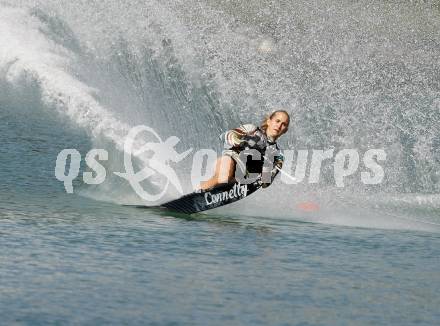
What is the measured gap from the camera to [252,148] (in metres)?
14.9

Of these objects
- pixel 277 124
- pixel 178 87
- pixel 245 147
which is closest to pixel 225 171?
pixel 245 147

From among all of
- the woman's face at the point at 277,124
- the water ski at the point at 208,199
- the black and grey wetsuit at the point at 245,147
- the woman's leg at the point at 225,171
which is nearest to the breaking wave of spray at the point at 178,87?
the water ski at the point at 208,199

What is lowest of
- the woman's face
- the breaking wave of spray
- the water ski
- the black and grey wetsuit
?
the water ski

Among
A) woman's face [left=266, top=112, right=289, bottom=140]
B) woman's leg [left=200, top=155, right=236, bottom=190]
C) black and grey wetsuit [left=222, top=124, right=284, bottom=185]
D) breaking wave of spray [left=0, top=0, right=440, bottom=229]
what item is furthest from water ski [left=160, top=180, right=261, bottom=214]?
breaking wave of spray [left=0, top=0, right=440, bottom=229]

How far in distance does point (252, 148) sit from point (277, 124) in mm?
507

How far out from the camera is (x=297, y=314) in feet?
31.0

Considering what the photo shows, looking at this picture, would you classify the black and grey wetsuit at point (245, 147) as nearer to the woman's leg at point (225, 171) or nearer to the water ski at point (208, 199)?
the woman's leg at point (225, 171)

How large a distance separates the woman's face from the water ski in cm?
86

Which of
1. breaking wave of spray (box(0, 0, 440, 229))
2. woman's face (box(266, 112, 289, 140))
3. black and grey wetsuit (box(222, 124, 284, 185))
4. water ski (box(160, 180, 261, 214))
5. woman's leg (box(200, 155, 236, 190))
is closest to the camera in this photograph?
black and grey wetsuit (box(222, 124, 284, 185))

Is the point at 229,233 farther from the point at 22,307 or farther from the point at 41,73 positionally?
the point at 41,73

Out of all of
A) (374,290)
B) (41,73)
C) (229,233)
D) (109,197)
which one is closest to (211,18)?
(41,73)

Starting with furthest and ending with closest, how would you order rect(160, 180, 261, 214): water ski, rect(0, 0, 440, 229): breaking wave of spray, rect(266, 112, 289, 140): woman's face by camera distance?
rect(0, 0, 440, 229): breaking wave of spray < rect(266, 112, 289, 140): woman's face < rect(160, 180, 261, 214): water ski

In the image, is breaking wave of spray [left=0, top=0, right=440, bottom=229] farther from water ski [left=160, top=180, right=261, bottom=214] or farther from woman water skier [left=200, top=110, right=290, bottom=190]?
woman water skier [left=200, top=110, right=290, bottom=190]

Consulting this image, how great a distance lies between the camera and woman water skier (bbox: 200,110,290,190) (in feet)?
48.5
